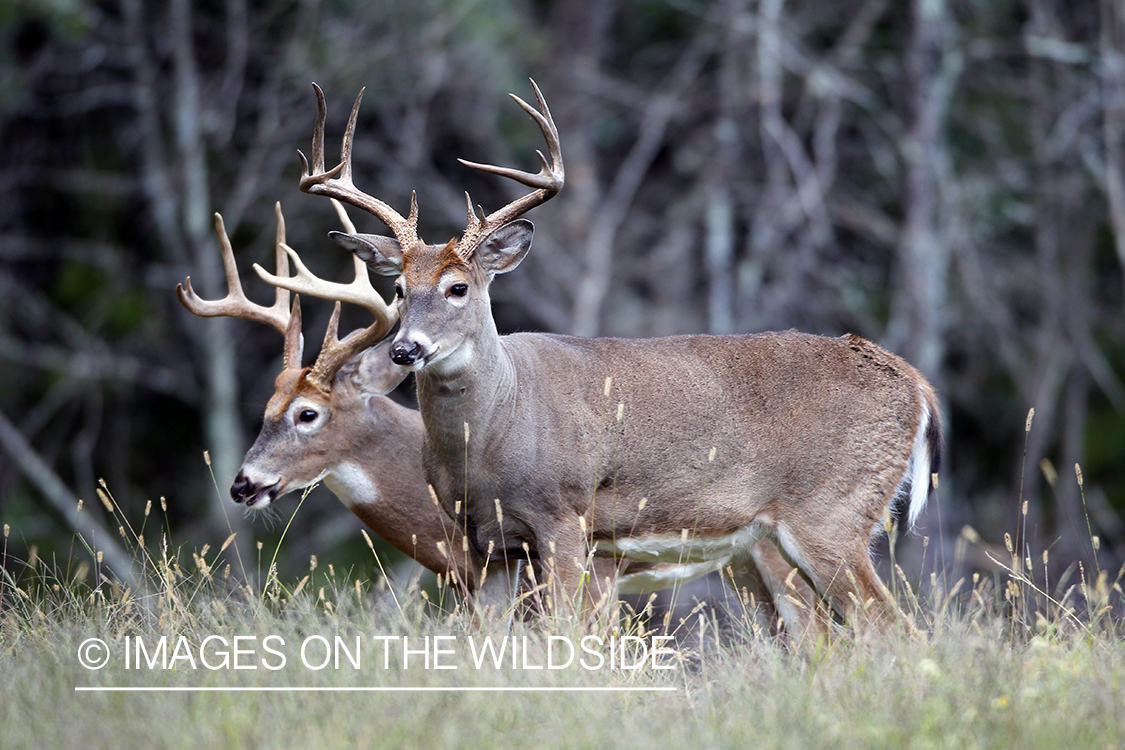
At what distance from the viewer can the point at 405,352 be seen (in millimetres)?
5156

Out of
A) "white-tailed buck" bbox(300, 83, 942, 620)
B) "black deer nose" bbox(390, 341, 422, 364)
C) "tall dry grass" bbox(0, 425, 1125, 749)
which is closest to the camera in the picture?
"tall dry grass" bbox(0, 425, 1125, 749)

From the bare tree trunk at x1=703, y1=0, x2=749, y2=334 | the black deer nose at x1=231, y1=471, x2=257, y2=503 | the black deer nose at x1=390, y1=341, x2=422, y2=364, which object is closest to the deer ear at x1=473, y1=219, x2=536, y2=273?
the black deer nose at x1=390, y1=341, x2=422, y2=364

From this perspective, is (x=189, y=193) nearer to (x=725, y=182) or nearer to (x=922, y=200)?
(x=725, y=182)

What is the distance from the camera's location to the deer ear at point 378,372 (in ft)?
21.5

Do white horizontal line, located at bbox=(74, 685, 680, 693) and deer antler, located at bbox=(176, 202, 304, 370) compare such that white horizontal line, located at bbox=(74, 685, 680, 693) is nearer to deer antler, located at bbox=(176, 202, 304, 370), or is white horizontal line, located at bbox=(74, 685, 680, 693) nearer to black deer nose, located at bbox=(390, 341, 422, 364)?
black deer nose, located at bbox=(390, 341, 422, 364)

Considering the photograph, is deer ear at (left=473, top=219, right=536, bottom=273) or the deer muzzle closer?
deer ear at (left=473, top=219, right=536, bottom=273)

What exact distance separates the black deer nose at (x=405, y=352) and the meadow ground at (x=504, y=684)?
922 mm

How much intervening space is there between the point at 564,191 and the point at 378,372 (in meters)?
8.09

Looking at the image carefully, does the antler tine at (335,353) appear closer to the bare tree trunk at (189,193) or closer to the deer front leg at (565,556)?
the deer front leg at (565,556)

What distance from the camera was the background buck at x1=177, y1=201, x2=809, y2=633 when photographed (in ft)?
20.8

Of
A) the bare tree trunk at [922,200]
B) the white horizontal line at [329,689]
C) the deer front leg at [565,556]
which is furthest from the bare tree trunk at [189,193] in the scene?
the white horizontal line at [329,689]

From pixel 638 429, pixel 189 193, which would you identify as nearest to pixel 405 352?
pixel 638 429

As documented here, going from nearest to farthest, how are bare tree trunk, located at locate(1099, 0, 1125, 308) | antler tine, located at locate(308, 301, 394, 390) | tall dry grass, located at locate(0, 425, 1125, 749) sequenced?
tall dry grass, located at locate(0, 425, 1125, 749)
antler tine, located at locate(308, 301, 394, 390)
bare tree trunk, located at locate(1099, 0, 1125, 308)

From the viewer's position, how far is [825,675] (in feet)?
13.9
